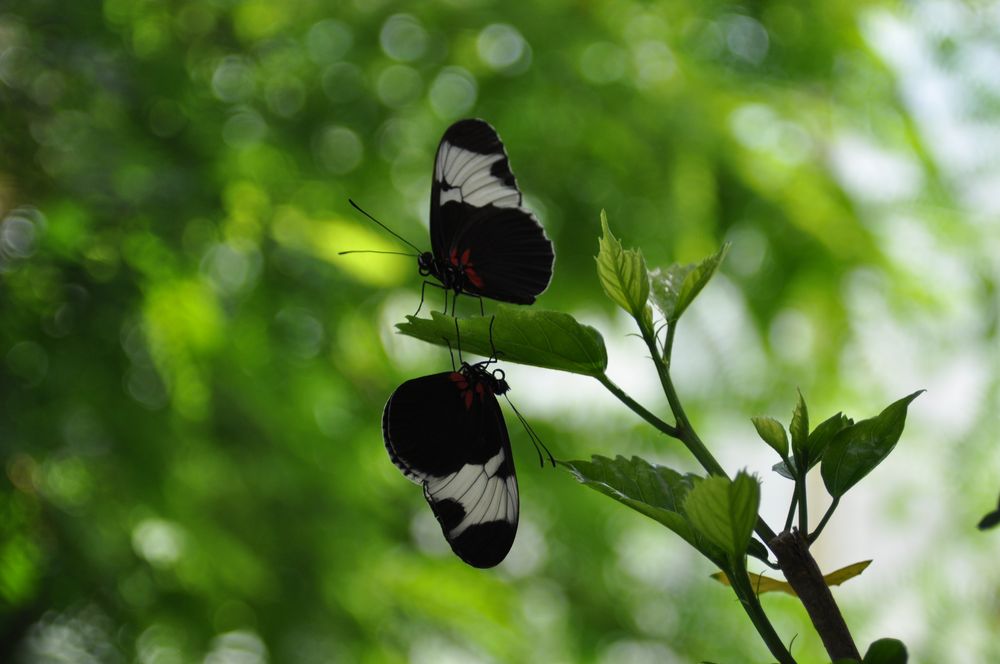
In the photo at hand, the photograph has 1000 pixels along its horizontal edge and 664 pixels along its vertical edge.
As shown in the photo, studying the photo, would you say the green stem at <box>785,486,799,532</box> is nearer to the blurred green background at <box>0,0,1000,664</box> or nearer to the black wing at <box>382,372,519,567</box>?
the black wing at <box>382,372,519,567</box>

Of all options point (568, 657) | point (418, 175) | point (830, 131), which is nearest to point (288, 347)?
point (418, 175)

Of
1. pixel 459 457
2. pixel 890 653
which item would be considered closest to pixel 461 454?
pixel 459 457

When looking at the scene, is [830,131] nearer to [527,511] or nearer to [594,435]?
[594,435]

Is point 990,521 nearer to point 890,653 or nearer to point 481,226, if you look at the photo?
point 890,653

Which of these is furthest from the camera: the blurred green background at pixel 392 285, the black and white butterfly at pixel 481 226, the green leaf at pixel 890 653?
the blurred green background at pixel 392 285

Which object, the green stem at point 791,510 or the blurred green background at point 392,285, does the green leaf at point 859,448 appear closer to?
the green stem at point 791,510

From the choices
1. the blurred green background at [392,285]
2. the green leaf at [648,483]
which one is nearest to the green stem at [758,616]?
the green leaf at [648,483]

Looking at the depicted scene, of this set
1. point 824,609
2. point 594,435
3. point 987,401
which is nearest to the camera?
point 824,609
